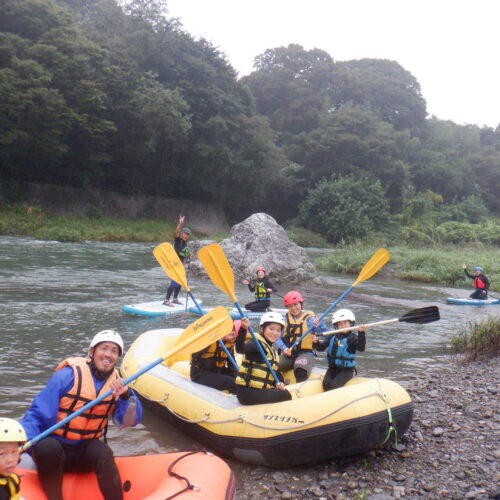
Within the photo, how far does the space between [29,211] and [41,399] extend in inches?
781

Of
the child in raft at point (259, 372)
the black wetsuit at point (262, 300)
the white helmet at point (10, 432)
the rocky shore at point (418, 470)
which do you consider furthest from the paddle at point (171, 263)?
the white helmet at point (10, 432)

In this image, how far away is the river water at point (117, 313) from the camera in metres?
4.41

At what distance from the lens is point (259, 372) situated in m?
3.61

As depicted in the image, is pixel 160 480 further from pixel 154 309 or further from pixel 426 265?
pixel 426 265

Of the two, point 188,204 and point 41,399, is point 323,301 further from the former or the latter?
point 188,204

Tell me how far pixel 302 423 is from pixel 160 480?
951 mm

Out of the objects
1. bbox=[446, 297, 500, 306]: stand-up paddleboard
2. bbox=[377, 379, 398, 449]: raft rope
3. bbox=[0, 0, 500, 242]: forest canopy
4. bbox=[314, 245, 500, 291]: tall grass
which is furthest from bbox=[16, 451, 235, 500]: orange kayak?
bbox=[0, 0, 500, 242]: forest canopy

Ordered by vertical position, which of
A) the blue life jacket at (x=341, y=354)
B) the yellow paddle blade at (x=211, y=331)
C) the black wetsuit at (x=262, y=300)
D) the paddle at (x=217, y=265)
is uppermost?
the paddle at (x=217, y=265)

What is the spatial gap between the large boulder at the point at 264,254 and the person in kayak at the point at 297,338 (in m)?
7.66

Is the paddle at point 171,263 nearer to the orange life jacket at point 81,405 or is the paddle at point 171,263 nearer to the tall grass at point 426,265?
the orange life jacket at point 81,405

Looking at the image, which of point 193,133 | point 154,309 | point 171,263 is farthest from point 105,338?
point 193,133

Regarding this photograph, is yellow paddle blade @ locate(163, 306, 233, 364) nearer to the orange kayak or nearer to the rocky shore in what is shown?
the orange kayak

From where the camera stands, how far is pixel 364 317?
8625mm

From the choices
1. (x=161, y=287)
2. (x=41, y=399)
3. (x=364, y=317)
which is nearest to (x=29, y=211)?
(x=161, y=287)
